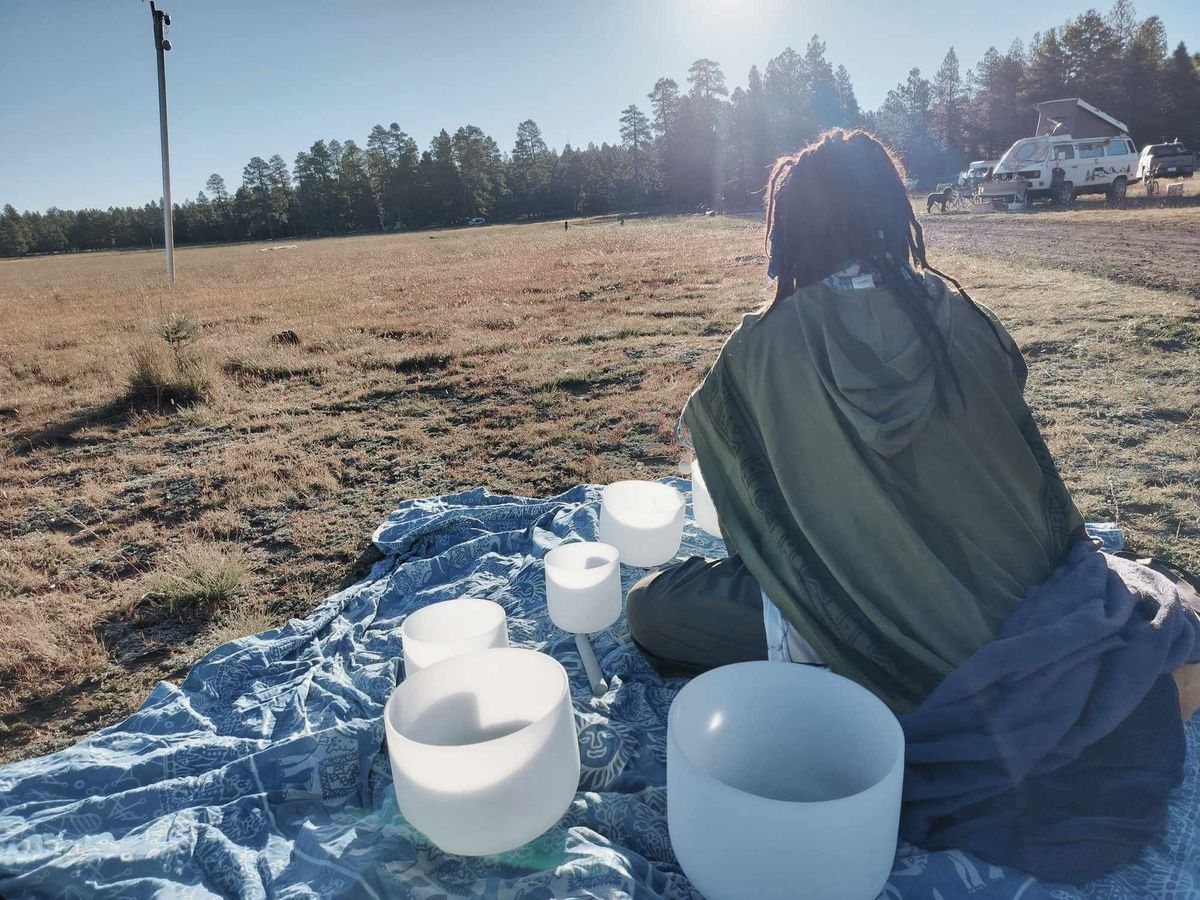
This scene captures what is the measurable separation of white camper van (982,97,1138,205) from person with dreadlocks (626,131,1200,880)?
1920 centimetres

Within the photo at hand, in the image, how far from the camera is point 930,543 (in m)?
1.50

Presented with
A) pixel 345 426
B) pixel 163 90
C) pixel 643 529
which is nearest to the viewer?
pixel 643 529

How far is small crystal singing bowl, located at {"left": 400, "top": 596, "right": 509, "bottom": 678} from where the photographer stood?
73.9 inches

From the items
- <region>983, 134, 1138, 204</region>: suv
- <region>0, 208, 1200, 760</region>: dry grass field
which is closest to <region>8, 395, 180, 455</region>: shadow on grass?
<region>0, 208, 1200, 760</region>: dry grass field

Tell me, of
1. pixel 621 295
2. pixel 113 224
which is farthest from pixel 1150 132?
pixel 113 224

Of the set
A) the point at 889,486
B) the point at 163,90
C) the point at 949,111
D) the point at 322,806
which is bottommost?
the point at 322,806

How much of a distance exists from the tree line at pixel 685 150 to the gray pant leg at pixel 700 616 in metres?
35.8

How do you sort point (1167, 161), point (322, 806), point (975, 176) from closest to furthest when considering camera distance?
point (322, 806), point (1167, 161), point (975, 176)

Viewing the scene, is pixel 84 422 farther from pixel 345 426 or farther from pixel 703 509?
pixel 703 509

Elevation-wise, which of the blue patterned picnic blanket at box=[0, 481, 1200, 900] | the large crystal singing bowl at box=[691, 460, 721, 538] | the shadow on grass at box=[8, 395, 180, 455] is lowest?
the blue patterned picnic blanket at box=[0, 481, 1200, 900]

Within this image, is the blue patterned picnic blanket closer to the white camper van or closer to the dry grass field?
the dry grass field

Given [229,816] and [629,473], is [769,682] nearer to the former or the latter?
[229,816]

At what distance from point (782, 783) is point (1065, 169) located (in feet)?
66.2

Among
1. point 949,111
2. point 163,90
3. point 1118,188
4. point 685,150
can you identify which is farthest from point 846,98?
point 163,90
